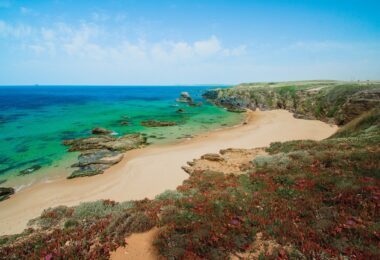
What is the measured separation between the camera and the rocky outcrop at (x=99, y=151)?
19.8m

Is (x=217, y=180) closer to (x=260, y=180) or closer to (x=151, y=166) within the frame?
(x=260, y=180)

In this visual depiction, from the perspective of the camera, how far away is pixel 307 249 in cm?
539

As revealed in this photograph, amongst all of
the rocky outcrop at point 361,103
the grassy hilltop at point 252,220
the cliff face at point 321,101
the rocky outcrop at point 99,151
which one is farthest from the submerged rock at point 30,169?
the cliff face at point 321,101

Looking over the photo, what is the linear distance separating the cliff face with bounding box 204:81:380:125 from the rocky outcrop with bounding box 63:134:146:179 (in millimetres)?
30644

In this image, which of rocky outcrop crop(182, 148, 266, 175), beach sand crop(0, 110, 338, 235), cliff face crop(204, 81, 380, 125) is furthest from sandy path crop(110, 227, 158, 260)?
cliff face crop(204, 81, 380, 125)

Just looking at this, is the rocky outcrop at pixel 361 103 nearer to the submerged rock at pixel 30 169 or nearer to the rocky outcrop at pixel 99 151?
the rocky outcrop at pixel 99 151

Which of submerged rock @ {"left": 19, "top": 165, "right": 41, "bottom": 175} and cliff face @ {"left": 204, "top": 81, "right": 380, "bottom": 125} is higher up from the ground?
cliff face @ {"left": 204, "top": 81, "right": 380, "bottom": 125}

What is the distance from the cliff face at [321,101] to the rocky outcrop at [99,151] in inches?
1206

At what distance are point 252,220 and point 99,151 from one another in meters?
22.2

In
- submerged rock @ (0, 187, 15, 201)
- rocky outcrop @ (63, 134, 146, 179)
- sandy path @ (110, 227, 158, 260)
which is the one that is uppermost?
sandy path @ (110, 227, 158, 260)

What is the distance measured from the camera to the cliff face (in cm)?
2776

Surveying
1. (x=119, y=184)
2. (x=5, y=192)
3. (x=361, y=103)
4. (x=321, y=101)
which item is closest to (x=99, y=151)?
(x=5, y=192)

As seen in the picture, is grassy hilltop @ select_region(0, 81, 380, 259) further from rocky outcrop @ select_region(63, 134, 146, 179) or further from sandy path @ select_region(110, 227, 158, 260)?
rocky outcrop @ select_region(63, 134, 146, 179)

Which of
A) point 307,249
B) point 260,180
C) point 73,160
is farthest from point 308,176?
point 73,160
